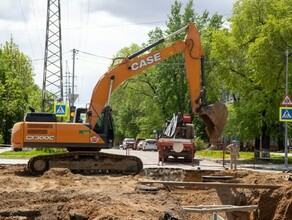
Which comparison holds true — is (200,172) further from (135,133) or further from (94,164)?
(135,133)

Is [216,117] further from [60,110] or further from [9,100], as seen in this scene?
[9,100]

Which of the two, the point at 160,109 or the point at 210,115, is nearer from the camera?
the point at 210,115

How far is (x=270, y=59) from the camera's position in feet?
109

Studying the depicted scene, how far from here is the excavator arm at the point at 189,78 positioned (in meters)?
20.0

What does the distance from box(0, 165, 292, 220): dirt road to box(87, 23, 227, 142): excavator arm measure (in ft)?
6.89

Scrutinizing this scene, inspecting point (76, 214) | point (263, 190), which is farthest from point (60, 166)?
point (76, 214)

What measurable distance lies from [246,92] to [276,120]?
9.03ft

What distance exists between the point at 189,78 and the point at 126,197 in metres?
11.0

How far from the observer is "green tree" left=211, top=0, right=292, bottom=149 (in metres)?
33.2

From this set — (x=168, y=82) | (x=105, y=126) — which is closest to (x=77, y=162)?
(x=105, y=126)

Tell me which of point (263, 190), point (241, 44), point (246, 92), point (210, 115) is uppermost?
point (241, 44)

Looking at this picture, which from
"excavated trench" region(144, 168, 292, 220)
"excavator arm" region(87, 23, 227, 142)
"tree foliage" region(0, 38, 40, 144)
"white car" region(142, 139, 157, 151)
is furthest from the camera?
"tree foliage" region(0, 38, 40, 144)

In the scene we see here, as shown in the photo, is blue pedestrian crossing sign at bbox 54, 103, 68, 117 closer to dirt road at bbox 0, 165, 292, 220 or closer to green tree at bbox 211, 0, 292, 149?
dirt road at bbox 0, 165, 292, 220

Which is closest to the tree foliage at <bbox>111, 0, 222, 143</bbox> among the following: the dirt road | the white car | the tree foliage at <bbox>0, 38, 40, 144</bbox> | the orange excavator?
the white car
